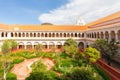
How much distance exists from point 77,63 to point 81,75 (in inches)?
534

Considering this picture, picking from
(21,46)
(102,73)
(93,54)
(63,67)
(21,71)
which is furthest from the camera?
(21,46)

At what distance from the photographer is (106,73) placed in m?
23.9

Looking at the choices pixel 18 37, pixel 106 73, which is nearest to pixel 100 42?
pixel 106 73

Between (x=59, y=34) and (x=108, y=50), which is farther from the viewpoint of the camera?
(x=59, y=34)

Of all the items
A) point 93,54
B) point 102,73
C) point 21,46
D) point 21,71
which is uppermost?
point 93,54

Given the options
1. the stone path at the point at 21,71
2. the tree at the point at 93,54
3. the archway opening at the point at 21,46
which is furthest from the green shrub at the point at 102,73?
the archway opening at the point at 21,46

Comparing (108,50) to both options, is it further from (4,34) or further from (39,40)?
(4,34)

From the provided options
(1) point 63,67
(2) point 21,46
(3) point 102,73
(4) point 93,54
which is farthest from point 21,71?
(2) point 21,46

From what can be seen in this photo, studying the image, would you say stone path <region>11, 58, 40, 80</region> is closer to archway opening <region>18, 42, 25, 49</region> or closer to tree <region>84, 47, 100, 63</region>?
tree <region>84, 47, 100, 63</region>

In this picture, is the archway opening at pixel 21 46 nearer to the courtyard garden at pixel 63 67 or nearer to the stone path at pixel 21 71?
the courtyard garden at pixel 63 67

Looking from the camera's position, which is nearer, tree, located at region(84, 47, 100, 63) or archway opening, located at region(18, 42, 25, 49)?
tree, located at region(84, 47, 100, 63)

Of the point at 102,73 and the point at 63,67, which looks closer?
the point at 102,73

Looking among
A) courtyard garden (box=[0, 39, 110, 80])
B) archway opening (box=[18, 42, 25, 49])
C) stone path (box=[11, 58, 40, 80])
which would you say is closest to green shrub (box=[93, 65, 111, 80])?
courtyard garden (box=[0, 39, 110, 80])

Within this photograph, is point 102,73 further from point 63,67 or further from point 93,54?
point 63,67
